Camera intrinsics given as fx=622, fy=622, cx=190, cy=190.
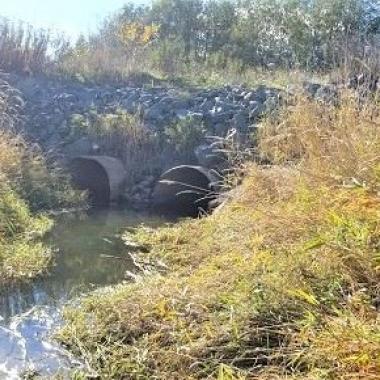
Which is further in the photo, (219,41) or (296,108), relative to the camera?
(219,41)

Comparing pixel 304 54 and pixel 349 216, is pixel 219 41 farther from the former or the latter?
pixel 349 216

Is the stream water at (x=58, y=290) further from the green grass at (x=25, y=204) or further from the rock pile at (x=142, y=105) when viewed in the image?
the rock pile at (x=142, y=105)

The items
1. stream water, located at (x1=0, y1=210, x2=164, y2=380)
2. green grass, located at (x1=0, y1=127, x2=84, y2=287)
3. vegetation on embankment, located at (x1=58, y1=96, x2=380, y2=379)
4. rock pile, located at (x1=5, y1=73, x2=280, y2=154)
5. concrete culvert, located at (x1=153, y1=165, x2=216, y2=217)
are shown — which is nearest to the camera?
vegetation on embankment, located at (x1=58, y1=96, x2=380, y2=379)

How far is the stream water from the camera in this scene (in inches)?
121

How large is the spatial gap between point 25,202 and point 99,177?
6.71ft

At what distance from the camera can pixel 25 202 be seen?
22.7 feet

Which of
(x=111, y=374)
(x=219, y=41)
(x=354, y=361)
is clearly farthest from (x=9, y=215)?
(x=219, y=41)

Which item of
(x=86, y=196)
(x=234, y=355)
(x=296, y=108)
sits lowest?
(x=86, y=196)

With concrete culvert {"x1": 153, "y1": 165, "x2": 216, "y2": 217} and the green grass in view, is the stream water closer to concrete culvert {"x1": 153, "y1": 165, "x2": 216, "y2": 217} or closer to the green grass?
the green grass

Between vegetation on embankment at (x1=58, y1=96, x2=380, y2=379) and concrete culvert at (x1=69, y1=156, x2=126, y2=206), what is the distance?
13.5 feet

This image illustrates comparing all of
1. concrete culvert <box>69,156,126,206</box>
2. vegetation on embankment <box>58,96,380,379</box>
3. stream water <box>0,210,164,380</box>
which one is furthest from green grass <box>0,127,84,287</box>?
vegetation on embankment <box>58,96,380,379</box>

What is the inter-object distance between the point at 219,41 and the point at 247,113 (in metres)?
10.5

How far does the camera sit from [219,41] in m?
19.0

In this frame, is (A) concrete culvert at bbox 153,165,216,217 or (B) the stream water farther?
(A) concrete culvert at bbox 153,165,216,217
